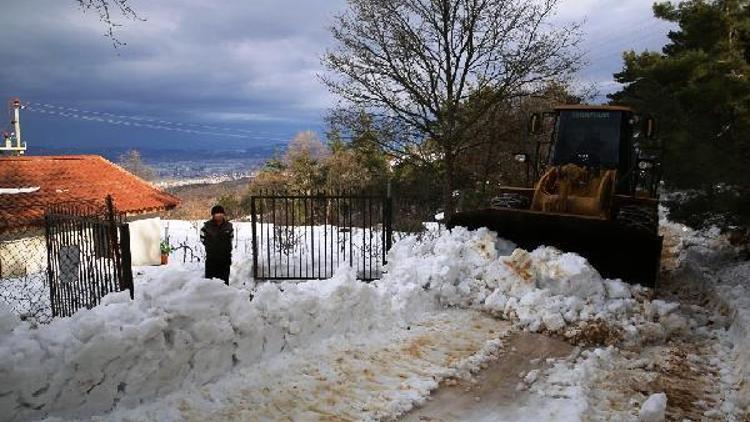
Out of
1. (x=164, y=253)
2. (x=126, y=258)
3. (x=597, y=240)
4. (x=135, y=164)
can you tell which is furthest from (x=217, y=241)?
(x=135, y=164)

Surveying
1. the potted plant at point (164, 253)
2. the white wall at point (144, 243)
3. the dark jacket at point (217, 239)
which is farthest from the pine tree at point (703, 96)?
the white wall at point (144, 243)

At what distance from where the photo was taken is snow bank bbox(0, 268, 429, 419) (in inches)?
175

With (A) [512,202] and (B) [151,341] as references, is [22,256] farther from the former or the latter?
(A) [512,202]

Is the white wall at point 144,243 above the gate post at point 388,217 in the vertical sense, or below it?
below

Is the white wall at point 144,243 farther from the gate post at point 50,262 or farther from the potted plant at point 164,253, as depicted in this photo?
the gate post at point 50,262

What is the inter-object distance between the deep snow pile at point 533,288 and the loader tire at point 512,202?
931 mm

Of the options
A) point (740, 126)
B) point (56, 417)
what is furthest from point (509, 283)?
point (56, 417)

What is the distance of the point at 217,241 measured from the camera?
339 inches

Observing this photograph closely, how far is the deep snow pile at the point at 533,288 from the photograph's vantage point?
7.15m

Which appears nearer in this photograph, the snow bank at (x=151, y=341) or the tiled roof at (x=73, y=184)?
the snow bank at (x=151, y=341)

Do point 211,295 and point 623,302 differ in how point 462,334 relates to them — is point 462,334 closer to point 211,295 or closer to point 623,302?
point 623,302

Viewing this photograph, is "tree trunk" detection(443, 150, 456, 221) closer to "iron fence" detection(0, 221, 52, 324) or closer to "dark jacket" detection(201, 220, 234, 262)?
"dark jacket" detection(201, 220, 234, 262)

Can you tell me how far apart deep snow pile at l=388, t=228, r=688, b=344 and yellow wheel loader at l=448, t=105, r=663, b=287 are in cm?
37

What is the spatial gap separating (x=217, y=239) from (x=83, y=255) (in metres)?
2.38
